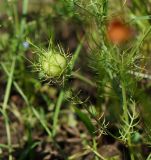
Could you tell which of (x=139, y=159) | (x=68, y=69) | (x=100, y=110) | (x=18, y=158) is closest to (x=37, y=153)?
(x=18, y=158)

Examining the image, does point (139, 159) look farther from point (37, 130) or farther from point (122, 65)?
point (37, 130)

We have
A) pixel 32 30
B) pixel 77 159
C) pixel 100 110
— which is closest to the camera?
pixel 77 159

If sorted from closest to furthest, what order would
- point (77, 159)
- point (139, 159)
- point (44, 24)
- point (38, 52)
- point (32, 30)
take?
1. point (38, 52)
2. point (139, 159)
3. point (77, 159)
4. point (32, 30)
5. point (44, 24)

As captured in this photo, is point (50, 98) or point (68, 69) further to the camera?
point (50, 98)

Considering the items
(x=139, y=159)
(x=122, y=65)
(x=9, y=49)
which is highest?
(x=122, y=65)

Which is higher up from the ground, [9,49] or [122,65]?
[122,65]

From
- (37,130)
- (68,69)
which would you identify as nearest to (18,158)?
(37,130)

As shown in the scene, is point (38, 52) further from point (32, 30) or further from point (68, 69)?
point (32, 30)
